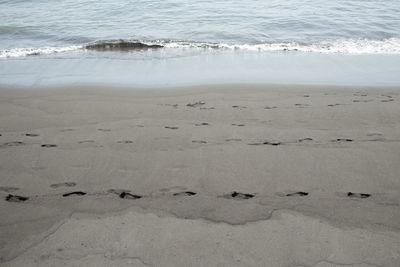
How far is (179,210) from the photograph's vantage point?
8.25 ft

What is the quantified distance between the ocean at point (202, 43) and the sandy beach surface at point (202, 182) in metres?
1.50

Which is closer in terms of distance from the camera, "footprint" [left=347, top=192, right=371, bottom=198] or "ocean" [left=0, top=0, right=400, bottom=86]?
"footprint" [left=347, top=192, right=371, bottom=198]

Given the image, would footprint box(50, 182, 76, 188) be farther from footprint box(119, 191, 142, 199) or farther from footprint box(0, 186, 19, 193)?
footprint box(119, 191, 142, 199)

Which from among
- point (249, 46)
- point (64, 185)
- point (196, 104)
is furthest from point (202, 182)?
point (249, 46)

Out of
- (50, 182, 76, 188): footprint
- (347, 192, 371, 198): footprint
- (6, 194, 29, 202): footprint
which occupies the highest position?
(347, 192, 371, 198): footprint

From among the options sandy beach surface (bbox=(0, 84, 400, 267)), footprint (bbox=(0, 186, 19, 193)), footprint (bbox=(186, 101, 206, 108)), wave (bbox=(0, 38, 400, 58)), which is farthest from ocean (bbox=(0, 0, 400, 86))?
footprint (bbox=(0, 186, 19, 193))

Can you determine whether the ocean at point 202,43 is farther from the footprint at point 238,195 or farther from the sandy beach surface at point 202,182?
the footprint at point 238,195

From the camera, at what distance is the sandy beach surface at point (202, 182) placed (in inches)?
84.3

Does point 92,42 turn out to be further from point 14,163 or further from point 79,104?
point 14,163

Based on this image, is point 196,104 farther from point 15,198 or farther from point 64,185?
point 15,198

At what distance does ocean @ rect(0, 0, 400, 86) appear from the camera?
6082 millimetres

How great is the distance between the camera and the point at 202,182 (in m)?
2.85

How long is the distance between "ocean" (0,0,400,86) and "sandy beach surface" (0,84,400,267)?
1.50 metres

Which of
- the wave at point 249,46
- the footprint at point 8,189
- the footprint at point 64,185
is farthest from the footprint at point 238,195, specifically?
the wave at point 249,46
